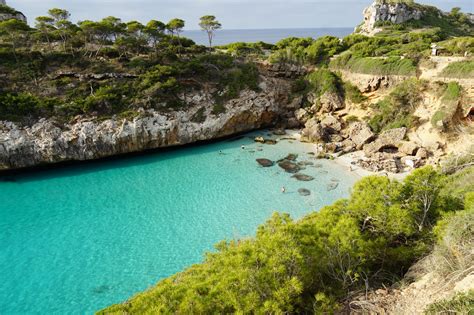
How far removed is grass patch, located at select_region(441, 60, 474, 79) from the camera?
22.2 meters

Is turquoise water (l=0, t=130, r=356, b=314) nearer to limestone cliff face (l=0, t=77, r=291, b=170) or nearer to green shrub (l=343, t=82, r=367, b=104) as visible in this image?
limestone cliff face (l=0, t=77, r=291, b=170)

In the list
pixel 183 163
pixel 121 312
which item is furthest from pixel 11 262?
pixel 183 163

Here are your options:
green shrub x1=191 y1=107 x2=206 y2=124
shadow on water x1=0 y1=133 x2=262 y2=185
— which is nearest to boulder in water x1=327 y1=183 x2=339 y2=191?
shadow on water x1=0 y1=133 x2=262 y2=185

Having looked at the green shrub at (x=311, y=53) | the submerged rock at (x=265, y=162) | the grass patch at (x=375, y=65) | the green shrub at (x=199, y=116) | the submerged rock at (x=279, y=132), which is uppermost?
the green shrub at (x=311, y=53)

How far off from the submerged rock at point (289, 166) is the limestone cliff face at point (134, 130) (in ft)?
26.1

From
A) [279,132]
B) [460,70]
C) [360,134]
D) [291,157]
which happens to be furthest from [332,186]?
[460,70]

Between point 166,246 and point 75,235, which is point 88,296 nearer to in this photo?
point 166,246

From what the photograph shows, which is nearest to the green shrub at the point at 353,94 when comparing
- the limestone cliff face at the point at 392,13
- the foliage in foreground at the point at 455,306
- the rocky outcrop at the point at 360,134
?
the rocky outcrop at the point at 360,134

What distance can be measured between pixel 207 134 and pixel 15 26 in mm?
22278

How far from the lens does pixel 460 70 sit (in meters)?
22.7

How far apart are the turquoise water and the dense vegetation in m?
5.39

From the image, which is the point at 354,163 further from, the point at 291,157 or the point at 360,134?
the point at 291,157

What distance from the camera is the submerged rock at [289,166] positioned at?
21766 mm

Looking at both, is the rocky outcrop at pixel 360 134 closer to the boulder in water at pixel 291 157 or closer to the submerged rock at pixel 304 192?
the boulder in water at pixel 291 157
